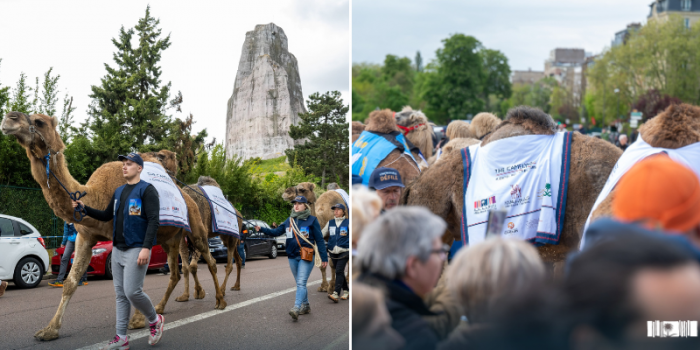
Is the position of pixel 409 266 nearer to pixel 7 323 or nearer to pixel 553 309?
pixel 553 309

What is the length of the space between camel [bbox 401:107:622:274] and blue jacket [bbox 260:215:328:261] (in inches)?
95.3

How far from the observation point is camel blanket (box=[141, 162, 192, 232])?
5.77m

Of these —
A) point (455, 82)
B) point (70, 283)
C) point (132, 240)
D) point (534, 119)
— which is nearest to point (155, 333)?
point (132, 240)

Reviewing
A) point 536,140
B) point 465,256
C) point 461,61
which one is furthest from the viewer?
point 461,61

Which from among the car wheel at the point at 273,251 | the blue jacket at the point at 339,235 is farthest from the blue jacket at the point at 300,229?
the car wheel at the point at 273,251

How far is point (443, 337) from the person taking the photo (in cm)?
189

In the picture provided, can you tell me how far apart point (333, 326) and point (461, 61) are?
199 feet

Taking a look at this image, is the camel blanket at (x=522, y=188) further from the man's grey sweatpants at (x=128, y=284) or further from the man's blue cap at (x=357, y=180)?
the man's grey sweatpants at (x=128, y=284)

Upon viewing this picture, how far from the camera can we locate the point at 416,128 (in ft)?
24.6

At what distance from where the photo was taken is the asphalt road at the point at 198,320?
524cm

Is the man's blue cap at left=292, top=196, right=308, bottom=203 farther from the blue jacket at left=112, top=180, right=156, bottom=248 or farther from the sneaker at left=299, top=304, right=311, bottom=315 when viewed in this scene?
the blue jacket at left=112, top=180, right=156, bottom=248

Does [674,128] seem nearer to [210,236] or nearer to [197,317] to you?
[197,317]

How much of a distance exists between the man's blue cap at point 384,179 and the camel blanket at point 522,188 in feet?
2.72

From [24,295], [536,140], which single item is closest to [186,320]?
[24,295]
